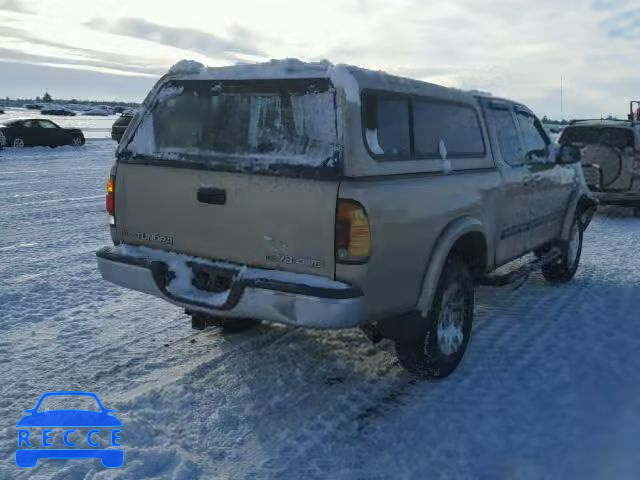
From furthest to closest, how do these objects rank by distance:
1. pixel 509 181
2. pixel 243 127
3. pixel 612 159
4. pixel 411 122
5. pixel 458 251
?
pixel 612 159
pixel 509 181
pixel 458 251
pixel 411 122
pixel 243 127

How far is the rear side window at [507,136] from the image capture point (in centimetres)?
532

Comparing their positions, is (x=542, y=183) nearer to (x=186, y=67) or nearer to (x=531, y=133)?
(x=531, y=133)

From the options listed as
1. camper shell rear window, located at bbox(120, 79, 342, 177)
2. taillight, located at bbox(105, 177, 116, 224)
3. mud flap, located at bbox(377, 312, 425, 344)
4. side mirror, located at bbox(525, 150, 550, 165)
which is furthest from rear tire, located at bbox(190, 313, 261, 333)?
side mirror, located at bbox(525, 150, 550, 165)

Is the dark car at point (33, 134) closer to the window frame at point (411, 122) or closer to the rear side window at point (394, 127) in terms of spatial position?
the window frame at point (411, 122)

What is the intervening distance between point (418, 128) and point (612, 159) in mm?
8619

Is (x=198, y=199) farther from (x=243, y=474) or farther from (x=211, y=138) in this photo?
(x=243, y=474)

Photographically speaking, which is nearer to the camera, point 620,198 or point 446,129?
point 446,129

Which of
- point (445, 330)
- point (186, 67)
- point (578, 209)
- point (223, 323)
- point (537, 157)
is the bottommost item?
point (223, 323)

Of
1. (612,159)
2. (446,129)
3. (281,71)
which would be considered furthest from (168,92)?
(612,159)

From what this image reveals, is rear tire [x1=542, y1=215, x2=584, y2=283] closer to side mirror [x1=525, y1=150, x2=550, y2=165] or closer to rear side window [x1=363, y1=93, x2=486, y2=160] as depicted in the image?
side mirror [x1=525, y1=150, x2=550, y2=165]

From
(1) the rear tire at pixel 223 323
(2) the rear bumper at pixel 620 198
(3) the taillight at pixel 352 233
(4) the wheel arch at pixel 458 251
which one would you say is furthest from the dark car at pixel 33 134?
(3) the taillight at pixel 352 233

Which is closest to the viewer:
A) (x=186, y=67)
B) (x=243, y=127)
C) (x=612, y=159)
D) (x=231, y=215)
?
(x=231, y=215)

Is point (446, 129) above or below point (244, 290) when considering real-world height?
above

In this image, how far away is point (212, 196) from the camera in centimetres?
382
